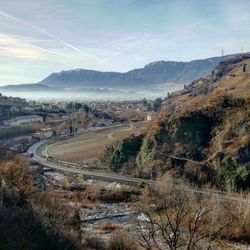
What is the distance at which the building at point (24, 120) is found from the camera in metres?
90.1

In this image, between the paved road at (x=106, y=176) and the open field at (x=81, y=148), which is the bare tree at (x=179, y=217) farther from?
the open field at (x=81, y=148)

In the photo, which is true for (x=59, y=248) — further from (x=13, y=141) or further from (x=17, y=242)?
(x=13, y=141)

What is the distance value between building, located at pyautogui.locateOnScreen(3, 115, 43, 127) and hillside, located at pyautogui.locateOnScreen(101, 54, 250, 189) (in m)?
43.1

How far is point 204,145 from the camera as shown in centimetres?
4562

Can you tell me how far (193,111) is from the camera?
50281 millimetres

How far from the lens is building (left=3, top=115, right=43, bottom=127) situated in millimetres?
90100

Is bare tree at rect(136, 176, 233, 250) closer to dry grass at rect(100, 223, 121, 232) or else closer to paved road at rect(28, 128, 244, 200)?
dry grass at rect(100, 223, 121, 232)

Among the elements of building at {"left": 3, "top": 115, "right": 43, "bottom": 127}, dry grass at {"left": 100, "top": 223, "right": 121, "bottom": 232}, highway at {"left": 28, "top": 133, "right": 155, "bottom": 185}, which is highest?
building at {"left": 3, "top": 115, "right": 43, "bottom": 127}

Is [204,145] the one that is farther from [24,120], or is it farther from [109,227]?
[24,120]

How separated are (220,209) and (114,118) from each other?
87.3 m

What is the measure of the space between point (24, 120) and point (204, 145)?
57.4 meters

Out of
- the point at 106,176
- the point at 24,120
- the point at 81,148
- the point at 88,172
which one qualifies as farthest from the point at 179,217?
the point at 24,120

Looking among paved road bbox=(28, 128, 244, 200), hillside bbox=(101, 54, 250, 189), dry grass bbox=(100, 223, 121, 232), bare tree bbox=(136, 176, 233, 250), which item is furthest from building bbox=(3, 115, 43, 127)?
dry grass bbox=(100, 223, 121, 232)

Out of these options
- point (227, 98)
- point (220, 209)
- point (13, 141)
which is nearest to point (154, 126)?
point (227, 98)
